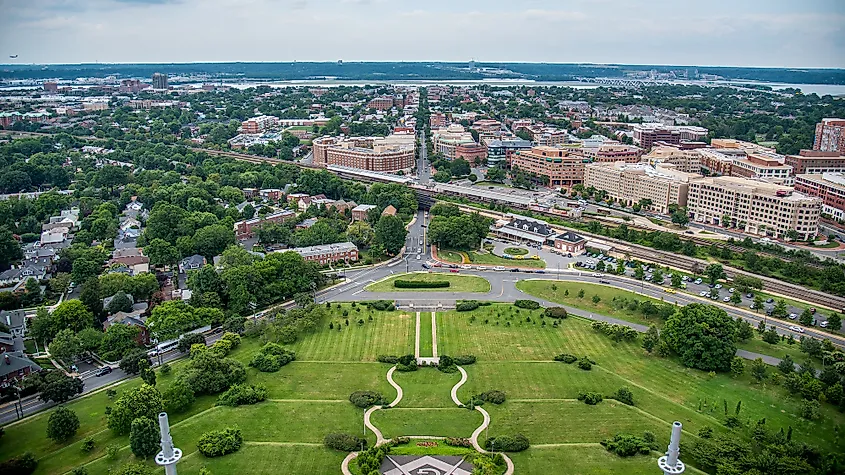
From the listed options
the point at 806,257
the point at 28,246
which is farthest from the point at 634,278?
the point at 28,246

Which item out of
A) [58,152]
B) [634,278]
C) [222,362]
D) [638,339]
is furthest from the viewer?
[58,152]

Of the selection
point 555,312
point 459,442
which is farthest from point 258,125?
point 459,442

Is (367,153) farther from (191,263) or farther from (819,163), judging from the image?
(819,163)

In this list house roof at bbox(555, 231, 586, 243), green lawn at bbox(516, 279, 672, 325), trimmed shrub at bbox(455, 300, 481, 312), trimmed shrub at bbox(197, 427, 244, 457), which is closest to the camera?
trimmed shrub at bbox(197, 427, 244, 457)

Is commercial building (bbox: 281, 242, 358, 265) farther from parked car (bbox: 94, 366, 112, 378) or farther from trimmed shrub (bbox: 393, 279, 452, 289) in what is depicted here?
parked car (bbox: 94, 366, 112, 378)

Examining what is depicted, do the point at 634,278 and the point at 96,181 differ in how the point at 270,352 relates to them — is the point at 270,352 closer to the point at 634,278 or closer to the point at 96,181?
the point at 634,278

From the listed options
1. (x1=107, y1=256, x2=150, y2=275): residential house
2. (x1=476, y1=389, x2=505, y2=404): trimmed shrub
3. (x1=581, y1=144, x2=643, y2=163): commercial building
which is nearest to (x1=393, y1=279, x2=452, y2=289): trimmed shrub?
(x1=476, y1=389, x2=505, y2=404): trimmed shrub

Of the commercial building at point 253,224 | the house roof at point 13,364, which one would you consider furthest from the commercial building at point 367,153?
the house roof at point 13,364
